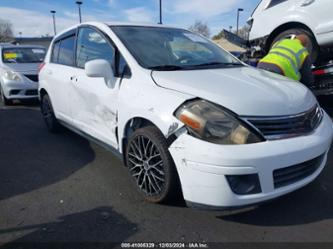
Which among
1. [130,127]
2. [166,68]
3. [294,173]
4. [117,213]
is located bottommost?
[117,213]

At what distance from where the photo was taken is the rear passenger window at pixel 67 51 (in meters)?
4.39

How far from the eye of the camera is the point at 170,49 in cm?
357

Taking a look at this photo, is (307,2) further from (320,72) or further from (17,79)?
(17,79)

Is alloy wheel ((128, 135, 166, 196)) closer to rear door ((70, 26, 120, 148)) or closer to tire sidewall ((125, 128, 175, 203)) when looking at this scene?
tire sidewall ((125, 128, 175, 203))

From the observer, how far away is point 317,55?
238 inches

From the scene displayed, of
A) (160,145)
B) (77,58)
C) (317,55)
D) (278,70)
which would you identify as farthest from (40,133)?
(317,55)

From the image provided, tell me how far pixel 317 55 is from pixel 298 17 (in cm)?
81

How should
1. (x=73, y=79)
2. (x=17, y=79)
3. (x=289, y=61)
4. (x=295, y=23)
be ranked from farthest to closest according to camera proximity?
1. (x=17, y=79)
2. (x=295, y=23)
3. (x=289, y=61)
4. (x=73, y=79)

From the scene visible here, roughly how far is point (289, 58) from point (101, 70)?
2.71 m

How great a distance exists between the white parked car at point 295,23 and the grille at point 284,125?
11.7ft

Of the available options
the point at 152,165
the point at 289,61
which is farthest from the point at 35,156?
the point at 289,61

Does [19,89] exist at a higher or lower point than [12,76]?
lower

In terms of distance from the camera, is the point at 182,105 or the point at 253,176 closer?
the point at 253,176

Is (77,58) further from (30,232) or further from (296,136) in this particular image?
(296,136)
